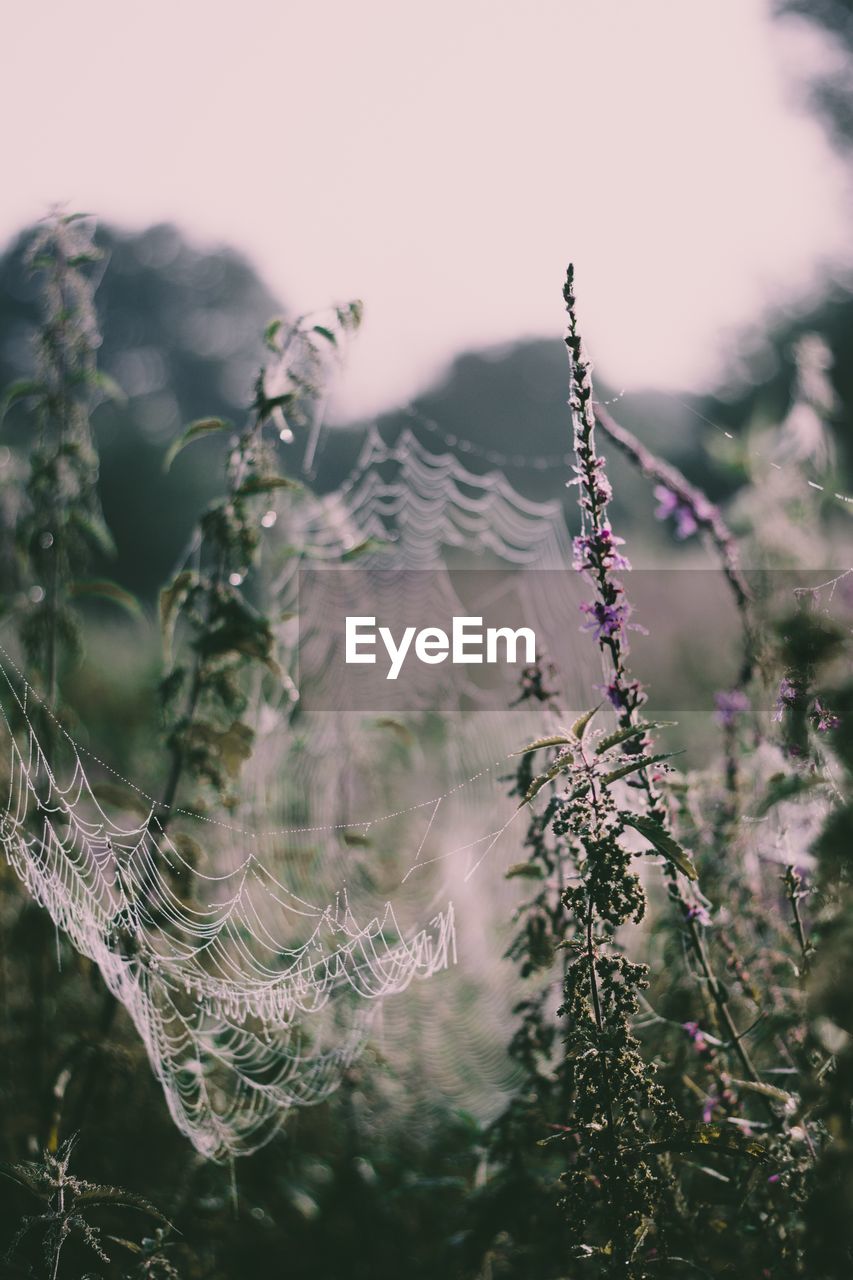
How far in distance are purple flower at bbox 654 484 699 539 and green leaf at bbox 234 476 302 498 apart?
635 mm

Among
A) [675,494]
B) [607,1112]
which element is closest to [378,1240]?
[607,1112]

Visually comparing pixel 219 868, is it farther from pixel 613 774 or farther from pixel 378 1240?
pixel 613 774

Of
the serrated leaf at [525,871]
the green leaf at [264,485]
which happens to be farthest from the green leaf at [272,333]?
the serrated leaf at [525,871]

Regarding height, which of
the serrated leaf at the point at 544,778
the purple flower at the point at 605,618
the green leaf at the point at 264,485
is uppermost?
the green leaf at the point at 264,485

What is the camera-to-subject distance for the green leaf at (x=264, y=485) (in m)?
1.43

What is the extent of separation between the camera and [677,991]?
63.0 inches

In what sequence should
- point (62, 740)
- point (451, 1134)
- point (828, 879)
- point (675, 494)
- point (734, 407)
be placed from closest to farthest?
point (828, 879), point (675, 494), point (62, 740), point (451, 1134), point (734, 407)

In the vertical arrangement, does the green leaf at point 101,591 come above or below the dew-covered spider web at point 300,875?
above

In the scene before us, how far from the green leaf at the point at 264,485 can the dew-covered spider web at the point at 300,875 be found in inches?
5.3

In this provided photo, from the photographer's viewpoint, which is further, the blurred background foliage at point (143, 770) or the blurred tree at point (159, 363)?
the blurred tree at point (159, 363)

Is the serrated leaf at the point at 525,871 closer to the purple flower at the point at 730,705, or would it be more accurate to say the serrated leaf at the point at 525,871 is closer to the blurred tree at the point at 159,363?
the purple flower at the point at 730,705

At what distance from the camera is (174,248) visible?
76.2 ft

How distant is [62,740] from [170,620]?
0.55 meters

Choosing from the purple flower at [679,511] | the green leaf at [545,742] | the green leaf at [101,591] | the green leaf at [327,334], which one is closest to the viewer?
the green leaf at [545,742]
